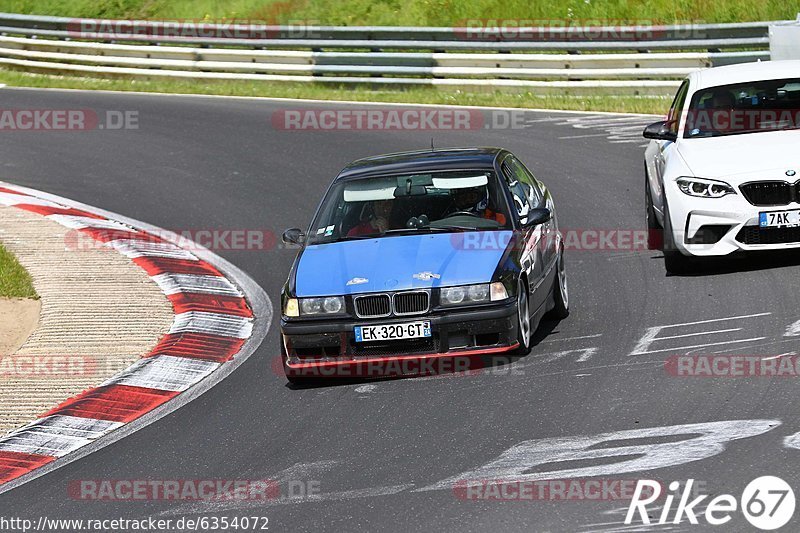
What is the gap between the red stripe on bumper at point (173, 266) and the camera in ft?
42.5

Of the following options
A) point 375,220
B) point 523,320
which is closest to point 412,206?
point 375,220

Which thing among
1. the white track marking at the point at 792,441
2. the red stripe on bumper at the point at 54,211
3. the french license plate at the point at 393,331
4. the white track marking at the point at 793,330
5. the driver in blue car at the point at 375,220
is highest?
the red stripe on bumper at the point at 54,211

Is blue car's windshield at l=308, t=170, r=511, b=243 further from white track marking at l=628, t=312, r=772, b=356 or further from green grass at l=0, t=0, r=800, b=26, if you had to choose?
green grass at l=0, t=0, r=800, b=26

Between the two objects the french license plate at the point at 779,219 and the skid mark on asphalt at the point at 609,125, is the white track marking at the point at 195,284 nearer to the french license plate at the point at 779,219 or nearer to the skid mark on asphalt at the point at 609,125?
the french license plate at the point at 779,219

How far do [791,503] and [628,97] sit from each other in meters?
15.4

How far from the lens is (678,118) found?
12.1 meters

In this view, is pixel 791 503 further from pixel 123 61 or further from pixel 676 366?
pixel 123 61

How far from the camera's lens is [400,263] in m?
9.26

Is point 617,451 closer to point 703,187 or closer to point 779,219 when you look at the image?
point 779,219

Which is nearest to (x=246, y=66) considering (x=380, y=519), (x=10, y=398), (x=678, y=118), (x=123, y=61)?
(x=123, y=61)

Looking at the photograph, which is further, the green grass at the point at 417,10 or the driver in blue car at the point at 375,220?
the green grass at the point at 417,10

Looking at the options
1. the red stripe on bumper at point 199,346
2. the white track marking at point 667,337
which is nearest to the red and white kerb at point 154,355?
the red stripe on bumper at point 199,346

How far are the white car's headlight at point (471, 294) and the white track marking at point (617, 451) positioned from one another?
1.76 m

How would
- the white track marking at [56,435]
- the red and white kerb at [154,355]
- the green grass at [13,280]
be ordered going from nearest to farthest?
1. the white track marking at [56,435]
2. the red and white kerb at [154,355]
3. the green grass at [13,280]
